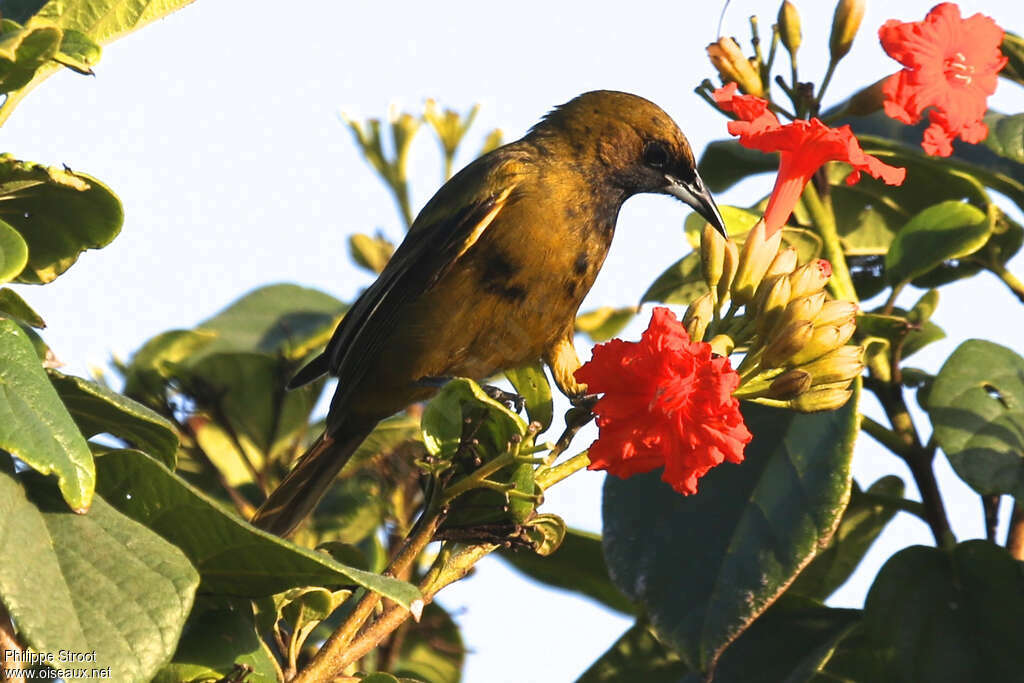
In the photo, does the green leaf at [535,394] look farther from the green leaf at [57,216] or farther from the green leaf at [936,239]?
the green leaf at [936,239]

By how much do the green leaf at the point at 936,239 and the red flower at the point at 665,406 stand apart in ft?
4.17

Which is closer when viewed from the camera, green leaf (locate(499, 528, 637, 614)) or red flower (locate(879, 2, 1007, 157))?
→ red flower (locate(879, 2, 1007, 157))

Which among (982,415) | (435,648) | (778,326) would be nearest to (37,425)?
(778,326)

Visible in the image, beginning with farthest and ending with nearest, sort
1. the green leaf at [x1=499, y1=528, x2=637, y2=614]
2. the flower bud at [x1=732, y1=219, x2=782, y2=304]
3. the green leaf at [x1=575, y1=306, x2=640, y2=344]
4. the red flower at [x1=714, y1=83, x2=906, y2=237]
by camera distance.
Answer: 1. the green leaf at [x1=575, y1=306, x2=640, y2=344]
2. the green leaf at [x1=499, y1=528, x2=637, y2=614]
3. the red flower at [x1=714, y1=83, x2=906, y2=237]
4. the flower bud at [x1=732, y1=219, x2=782, y2=304]

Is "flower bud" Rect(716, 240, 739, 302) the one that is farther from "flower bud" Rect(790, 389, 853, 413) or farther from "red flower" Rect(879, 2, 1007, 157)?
"red flower" Rect(879, 2, 1007, 157)

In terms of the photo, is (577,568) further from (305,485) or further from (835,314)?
(835,314)

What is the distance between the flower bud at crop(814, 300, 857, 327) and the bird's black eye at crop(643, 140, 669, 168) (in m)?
2.03

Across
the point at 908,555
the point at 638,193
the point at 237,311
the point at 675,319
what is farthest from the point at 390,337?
the point at 675,319

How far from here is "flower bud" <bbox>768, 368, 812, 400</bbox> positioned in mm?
2459

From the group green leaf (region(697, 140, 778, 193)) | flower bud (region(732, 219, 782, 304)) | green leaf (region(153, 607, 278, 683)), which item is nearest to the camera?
green leaf (region(153, 607, 278, 683))

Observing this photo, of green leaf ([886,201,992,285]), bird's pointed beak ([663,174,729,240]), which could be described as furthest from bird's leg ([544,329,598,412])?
green leaf ([886,201,992,285])

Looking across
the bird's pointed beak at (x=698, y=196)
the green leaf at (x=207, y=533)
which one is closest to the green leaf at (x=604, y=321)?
the bird's pointed beak at (x=698, y=196)

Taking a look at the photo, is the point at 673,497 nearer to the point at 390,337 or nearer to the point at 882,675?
the point at 882,675

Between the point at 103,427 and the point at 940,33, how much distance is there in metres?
2.09
